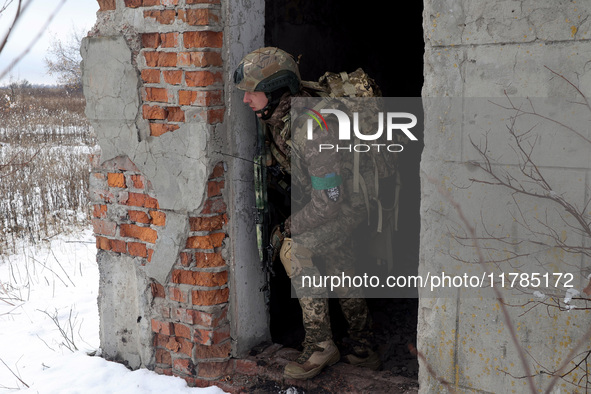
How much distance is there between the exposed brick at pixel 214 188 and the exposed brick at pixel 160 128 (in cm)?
36

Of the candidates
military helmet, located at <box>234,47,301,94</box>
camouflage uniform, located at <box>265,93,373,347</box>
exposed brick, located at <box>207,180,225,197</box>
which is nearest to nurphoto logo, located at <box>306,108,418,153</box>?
camouflage uniform, located at <box>265,93,373,347</box>

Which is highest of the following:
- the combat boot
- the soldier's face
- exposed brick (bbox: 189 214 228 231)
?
the soldier's face

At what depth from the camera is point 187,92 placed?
286cm

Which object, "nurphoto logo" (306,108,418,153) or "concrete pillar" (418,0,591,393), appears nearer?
"concrete pillar" (418,0,591,393)

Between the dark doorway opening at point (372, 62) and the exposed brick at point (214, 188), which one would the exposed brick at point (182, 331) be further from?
the exposed brick at point (214, 188)

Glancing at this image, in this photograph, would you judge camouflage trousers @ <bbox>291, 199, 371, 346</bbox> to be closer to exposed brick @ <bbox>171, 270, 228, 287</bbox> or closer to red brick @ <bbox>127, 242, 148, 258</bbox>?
exposed brick @ <bbox>171, 270, 228, 287</bbox>

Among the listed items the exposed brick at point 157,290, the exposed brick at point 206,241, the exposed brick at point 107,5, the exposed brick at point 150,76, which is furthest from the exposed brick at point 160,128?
the exposed brick at point 157,290

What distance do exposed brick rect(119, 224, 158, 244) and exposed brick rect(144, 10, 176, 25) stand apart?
3.74 ft

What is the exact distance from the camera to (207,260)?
2.98 metres

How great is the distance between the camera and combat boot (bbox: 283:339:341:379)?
2881 millimetres

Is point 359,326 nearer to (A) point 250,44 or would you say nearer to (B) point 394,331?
(B) point 394,331

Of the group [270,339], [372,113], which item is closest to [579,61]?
[372,113]

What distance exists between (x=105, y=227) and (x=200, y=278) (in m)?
0.76

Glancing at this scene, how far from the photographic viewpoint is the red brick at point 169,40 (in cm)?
284
